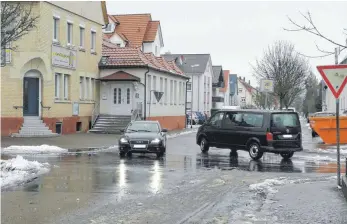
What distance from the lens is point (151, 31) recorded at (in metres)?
57.0

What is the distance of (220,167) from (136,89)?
1951 centimetres

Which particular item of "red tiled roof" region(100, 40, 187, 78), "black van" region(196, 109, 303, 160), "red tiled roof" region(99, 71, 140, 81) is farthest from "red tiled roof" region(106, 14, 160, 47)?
"black van" region(196, 109, 303, 160)

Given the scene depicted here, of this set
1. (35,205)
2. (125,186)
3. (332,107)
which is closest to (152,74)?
(125,186)

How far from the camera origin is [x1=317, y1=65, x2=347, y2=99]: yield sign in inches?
445

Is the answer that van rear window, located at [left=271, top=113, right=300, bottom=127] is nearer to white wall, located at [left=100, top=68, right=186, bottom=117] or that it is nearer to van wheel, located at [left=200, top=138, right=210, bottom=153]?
van wheel, located at [left=200, top=138, right=210, bottom=153]

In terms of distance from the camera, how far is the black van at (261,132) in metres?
18.8

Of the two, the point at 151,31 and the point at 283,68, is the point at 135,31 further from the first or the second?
the point at 283,68

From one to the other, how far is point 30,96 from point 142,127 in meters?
10.4

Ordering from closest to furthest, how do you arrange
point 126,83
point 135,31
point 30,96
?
point 30,96 → point 126,83 → point 135,31

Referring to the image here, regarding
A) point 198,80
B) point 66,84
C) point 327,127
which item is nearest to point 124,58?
point 66,84

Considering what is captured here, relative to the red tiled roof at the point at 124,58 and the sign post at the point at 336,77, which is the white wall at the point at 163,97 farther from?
the sign post at the point at 336,77

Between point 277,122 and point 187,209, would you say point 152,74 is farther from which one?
point 187,209

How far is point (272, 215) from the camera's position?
841 centimetres

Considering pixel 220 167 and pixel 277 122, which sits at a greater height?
pixel 277 122
